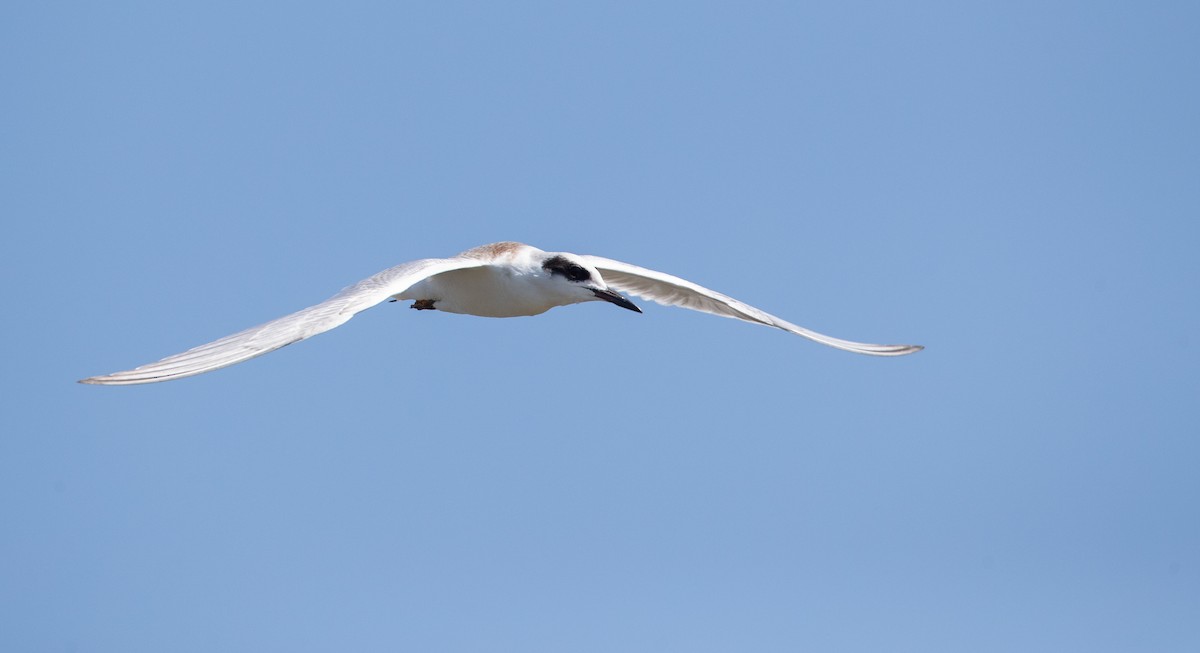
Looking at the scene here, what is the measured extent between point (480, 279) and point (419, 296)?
0.78 meters

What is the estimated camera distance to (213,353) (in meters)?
11.7

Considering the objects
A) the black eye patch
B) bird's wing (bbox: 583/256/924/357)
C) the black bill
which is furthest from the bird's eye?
bird's wing (bbox: 583/256/924/357)

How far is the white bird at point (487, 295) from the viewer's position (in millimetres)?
11750

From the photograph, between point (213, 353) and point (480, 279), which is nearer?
point (213, 353)

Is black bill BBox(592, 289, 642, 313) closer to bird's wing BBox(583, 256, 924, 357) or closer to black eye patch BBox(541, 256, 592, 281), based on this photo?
black eye patch BBox(541, 256, 592, 281)

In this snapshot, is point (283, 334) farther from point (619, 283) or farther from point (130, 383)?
point (619, 283)

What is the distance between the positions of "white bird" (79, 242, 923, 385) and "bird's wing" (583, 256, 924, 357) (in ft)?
0.04

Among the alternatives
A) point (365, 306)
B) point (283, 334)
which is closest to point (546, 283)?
point (365, 306)

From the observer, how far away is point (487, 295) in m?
16.0

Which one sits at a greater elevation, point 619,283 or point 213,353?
point 619,283

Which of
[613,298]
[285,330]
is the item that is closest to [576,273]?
[613,298]

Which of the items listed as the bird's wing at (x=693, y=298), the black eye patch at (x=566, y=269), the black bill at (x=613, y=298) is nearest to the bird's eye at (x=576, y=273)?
the black eye patch at (x=566, y=269)

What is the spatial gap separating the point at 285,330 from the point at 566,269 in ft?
13.1

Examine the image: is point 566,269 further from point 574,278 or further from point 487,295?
point 487,295
